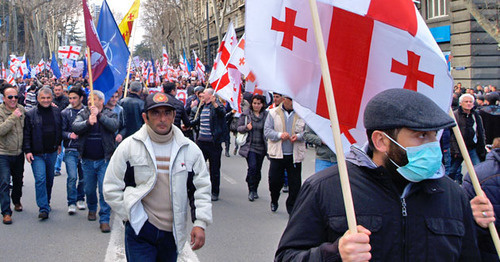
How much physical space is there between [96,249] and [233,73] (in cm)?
451

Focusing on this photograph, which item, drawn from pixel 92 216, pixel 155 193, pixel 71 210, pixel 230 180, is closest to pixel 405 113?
pixel 155 193

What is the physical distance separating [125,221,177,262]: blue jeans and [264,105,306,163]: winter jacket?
388 centimetres

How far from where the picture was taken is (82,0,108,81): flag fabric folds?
630 cm

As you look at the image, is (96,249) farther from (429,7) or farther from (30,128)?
(429,7)

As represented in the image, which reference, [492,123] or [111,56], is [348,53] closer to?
[492,123]

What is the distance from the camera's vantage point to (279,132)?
7512 mm

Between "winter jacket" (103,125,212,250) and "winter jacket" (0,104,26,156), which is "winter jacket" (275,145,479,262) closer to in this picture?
"winter jacket" (103,125,212,250)

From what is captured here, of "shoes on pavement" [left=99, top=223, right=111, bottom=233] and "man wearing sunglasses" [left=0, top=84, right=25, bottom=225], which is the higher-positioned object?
"man wearing sunglasses" [left=0, top=84, right=25, bottom=225]

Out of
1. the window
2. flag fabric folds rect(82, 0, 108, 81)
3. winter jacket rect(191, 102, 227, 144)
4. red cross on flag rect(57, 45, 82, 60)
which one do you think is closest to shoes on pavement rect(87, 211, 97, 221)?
flag fabric folds rect(82, 0, 108, 81)

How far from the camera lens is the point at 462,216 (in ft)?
7.27

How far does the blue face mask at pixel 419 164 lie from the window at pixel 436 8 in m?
23.0

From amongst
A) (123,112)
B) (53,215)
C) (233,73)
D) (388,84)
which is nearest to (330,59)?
(388,84)

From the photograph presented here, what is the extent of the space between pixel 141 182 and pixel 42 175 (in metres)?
4.21

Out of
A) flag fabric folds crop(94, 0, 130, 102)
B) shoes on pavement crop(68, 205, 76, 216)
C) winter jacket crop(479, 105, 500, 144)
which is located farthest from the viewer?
shoes on pavement crop(68, 205, 76, 216)
